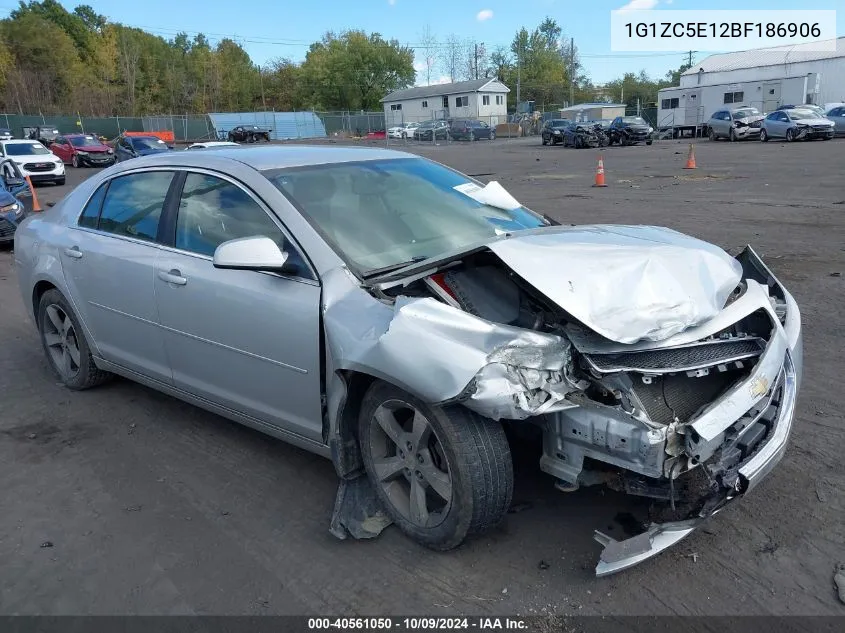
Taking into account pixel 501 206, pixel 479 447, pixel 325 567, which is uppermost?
pixel 501 206

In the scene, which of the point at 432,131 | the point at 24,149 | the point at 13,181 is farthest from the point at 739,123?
the point at 13,181

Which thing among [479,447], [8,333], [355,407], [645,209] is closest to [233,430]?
[355,407]

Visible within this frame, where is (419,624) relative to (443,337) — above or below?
below

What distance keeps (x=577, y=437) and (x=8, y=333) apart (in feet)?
20.1

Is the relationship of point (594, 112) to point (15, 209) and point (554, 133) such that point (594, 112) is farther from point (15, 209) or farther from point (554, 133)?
point (15, 209)

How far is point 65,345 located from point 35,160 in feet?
72.8

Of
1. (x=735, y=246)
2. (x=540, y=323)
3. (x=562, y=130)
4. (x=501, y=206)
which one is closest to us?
(x=540, y=323)

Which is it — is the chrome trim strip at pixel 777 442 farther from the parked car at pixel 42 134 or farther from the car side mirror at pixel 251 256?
the parked car at pixel 42 134

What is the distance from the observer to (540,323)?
9.39ft

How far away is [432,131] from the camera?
49.4m

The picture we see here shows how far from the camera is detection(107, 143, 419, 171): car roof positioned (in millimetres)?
3799

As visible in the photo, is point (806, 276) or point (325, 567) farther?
point (806, 276)

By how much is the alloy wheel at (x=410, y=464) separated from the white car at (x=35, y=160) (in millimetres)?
24370

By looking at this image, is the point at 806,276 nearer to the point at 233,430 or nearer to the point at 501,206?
the point at 501,206
